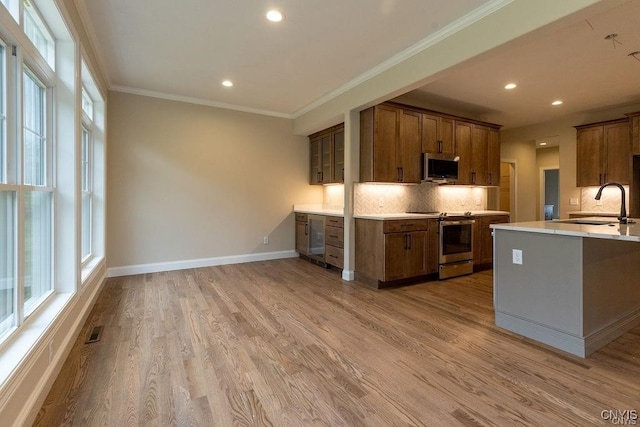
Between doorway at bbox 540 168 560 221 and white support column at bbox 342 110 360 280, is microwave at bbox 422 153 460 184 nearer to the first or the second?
white support column at bbox 342 110 360 280

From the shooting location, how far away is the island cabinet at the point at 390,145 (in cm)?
417

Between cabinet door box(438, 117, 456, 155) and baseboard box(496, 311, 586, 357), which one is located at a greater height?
cabinet door box(438, 117, 456, 155)

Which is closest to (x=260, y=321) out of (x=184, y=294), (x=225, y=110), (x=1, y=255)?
(x=184, y=294)

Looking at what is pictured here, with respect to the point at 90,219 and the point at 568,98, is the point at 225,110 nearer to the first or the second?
the point at 90,219

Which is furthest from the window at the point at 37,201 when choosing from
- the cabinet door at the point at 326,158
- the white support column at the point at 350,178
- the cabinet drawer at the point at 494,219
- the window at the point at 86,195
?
the cabinet drawer at the point at 494,219

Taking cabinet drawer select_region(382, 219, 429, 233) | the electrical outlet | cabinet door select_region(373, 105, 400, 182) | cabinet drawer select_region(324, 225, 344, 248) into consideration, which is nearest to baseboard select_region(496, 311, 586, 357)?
the electrical outlet

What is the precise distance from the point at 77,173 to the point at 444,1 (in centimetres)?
328

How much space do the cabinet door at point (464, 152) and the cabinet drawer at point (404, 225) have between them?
134cm

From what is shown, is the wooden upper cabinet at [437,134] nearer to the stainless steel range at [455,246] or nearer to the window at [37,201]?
the stainless steel range at [455,246]

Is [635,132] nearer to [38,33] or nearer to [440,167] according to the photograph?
Result: [440,167]

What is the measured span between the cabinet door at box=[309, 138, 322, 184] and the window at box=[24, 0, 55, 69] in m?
3.88

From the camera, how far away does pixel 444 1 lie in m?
2.50

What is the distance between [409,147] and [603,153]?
3544 millimetres

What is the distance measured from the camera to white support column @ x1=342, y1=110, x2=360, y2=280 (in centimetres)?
434
